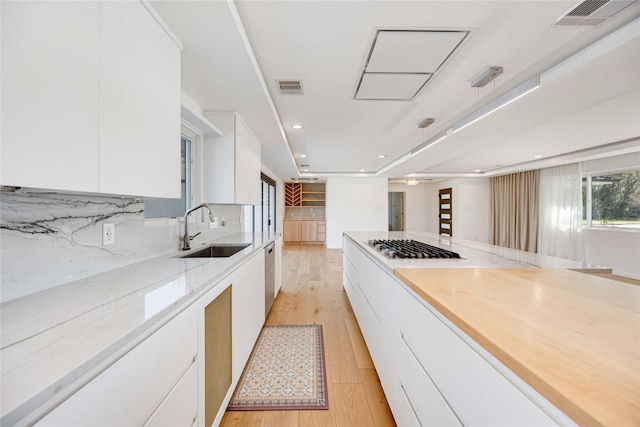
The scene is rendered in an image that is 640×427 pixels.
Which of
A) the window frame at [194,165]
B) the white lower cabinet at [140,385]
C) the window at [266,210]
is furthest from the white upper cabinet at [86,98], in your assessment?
the window at [266,210]

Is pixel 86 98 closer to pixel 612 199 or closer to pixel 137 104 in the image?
pixel 137 104

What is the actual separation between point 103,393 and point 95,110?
2.93 feet

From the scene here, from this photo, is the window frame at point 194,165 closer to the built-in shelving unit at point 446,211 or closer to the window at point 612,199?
the window at point 612,199

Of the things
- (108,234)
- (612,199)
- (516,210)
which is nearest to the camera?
(108,234)

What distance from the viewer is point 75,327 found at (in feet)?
2.25

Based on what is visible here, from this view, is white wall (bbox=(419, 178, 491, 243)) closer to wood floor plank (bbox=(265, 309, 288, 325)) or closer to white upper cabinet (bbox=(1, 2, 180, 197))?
wood floor plank (bbox=(265, 309, 288, 325))

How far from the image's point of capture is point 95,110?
90 cm

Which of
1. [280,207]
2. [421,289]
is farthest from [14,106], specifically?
[280,207]

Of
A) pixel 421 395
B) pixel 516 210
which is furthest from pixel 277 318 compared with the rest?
pixel 516 210

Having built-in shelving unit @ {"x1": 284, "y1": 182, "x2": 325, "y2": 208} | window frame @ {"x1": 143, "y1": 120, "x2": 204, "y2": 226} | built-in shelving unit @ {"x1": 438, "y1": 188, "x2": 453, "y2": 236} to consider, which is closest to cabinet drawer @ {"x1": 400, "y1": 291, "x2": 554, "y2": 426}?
window frame @ {"x1": 143, "y1": 120, "x2": 204, "y2": 226}

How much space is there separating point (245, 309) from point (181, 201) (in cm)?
122

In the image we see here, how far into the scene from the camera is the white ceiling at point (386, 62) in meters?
1.46

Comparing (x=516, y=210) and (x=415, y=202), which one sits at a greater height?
(x=415, y=202)

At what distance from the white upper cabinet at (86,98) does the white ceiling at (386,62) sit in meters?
0.37
